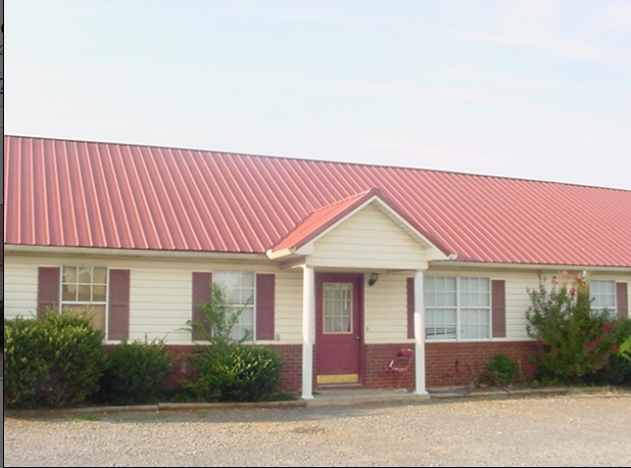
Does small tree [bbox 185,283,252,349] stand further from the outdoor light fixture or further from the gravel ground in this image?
the outdoor light fixture

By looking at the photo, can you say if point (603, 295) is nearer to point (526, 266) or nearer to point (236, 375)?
A: point (526, 266)

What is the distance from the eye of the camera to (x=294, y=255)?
14.6 meters

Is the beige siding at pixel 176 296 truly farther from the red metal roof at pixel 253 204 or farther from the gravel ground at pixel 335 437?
the gravel ground at pixel 335 437

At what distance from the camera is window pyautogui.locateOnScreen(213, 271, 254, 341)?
15.5 metres

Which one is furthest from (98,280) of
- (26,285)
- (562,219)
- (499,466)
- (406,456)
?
(562,219)

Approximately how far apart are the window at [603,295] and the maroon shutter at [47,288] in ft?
40.6

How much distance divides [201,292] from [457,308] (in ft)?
19.3

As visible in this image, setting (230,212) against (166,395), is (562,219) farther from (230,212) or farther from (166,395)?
(166,395)

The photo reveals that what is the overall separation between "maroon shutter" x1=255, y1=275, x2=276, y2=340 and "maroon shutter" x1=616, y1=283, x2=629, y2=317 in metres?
9.13

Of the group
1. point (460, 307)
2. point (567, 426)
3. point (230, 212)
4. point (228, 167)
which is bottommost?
point (567, 426)

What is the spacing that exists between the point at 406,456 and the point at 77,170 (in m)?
10.3

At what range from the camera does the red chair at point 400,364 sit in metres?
16.4

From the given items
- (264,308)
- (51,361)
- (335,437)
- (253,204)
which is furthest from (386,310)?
(51,361)

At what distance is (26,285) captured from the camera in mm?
14141
